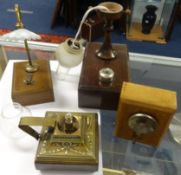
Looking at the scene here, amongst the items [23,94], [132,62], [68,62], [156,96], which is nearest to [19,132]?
[23,94]

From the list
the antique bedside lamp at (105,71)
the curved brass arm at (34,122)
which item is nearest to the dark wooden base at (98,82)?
the antique bedside lamp at (105,71)

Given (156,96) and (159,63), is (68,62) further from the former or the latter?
(159,63)

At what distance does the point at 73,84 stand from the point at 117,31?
1.28 m

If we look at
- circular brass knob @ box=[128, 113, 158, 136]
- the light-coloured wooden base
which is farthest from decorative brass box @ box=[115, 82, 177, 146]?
the light-coloured wooden base

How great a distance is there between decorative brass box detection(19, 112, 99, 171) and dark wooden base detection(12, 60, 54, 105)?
0.12 meters

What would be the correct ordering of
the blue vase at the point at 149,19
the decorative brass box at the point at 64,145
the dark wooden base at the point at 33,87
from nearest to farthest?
the decorative brass box at the point at 64,145, the dark wooden base at the point at 33,87, the blue vase at the point at 149,19

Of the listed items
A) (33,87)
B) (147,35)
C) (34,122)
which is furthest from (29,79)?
(147,35)

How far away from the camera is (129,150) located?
65 centimetres

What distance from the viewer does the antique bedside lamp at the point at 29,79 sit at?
555 millimetres

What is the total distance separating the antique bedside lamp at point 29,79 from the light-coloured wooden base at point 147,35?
1305 millimetres

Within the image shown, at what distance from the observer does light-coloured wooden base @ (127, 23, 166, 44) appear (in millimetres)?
1807

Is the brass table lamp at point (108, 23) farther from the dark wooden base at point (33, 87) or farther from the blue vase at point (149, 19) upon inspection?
the blue vase at point (149, 19)

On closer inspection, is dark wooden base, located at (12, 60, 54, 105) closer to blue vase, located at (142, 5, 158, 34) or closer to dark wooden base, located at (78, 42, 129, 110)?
dark wooden base, located at (78, 42, 129, 110)

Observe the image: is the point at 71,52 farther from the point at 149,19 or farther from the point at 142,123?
the point at 149,19
